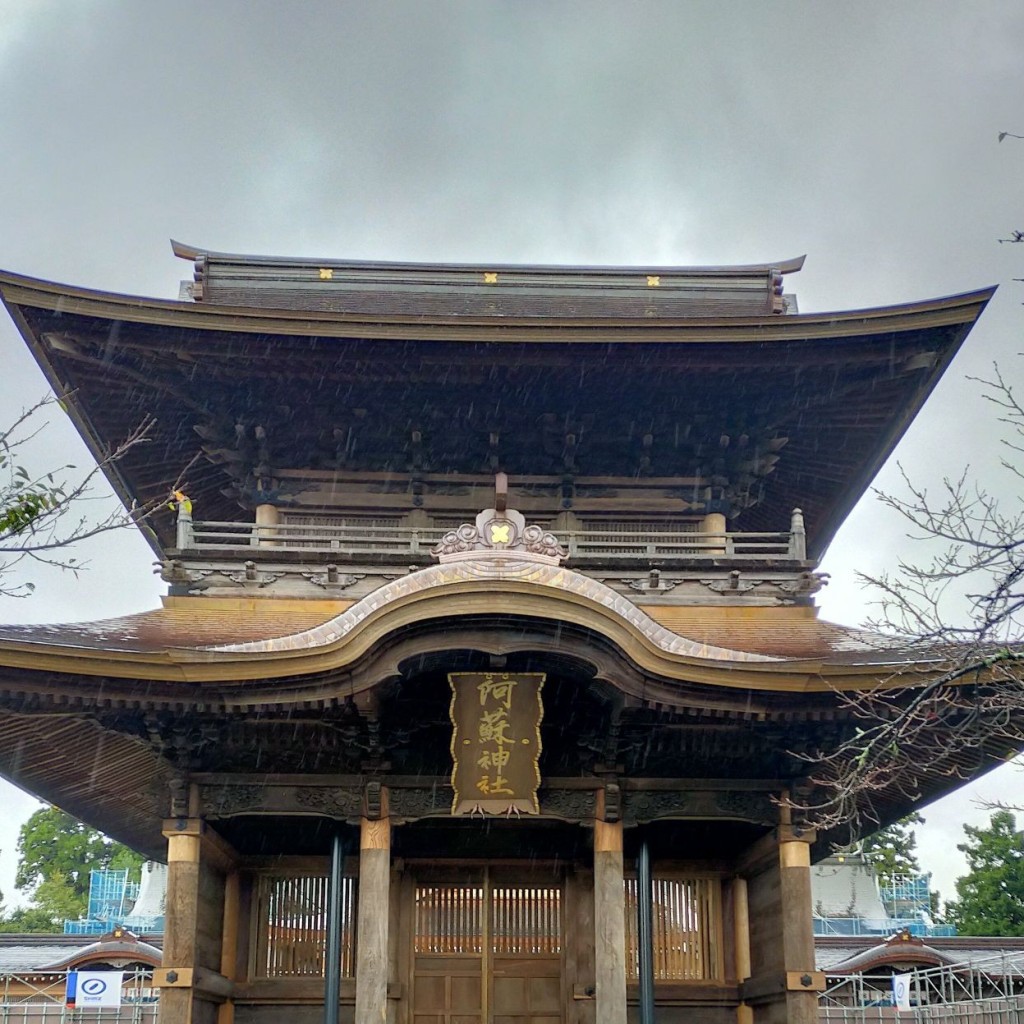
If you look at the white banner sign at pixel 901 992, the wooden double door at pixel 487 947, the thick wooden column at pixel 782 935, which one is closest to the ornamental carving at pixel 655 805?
the thick wooden column at pixel 782 935

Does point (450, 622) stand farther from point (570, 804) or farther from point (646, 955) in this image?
point (646, 955)

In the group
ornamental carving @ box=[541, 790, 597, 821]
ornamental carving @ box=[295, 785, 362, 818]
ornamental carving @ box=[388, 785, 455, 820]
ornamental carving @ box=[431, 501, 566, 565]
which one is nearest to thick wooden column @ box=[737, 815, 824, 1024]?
ornamental carving @ box=[541, 790, 597, 821]

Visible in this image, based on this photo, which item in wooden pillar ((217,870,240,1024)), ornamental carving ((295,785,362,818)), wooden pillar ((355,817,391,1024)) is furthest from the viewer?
wooden pillar ((217,870,240,1024))

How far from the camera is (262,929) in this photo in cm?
1377

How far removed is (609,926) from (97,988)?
7.47 meters

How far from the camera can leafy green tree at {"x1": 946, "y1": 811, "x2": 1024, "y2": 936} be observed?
109 feet

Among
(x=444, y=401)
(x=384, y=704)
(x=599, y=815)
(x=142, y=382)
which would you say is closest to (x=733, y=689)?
(x=599, y=815)

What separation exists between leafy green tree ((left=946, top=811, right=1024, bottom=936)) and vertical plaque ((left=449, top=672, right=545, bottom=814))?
A: 25.1m

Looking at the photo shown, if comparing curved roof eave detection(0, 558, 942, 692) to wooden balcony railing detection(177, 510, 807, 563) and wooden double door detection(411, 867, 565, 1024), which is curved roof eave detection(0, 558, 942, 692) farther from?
wooden double door detection(411, 867, 565, 1024)

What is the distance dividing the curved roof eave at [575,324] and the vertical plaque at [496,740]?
13.4 feet

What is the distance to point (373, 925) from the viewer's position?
11.5m

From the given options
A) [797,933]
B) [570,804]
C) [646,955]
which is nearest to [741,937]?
[646,955]

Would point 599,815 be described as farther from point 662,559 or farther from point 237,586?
point 237,586

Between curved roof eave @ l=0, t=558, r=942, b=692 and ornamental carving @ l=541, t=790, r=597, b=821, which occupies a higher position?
curved roof eave @ l=0, t=558, r=942, b=692
